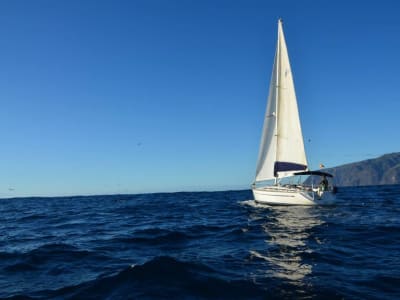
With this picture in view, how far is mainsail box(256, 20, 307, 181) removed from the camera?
33344mm

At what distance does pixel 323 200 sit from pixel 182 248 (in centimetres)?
1989

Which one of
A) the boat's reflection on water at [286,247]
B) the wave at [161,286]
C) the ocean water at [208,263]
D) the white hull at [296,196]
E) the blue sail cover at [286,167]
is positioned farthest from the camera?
the blue sail cover at [286,167]

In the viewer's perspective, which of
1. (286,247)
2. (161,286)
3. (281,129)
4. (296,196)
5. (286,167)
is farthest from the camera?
(281,129)

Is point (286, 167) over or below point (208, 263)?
over

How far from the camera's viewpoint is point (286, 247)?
1313 centimetres

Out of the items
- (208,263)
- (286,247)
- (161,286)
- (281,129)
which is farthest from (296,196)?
(161,286)

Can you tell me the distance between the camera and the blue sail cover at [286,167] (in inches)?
1303

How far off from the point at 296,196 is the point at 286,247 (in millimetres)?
16404

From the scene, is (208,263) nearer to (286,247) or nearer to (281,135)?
(286,247)

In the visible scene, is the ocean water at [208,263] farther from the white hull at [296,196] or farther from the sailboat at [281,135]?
the sailboat at [281,135]

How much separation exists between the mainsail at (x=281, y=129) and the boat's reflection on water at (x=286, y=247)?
37.4ft

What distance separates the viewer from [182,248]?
44.4 feet

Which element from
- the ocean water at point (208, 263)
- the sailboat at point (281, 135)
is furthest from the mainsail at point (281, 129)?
→ the ocean water at point (208, 263)

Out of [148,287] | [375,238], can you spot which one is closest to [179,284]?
[148,287]
